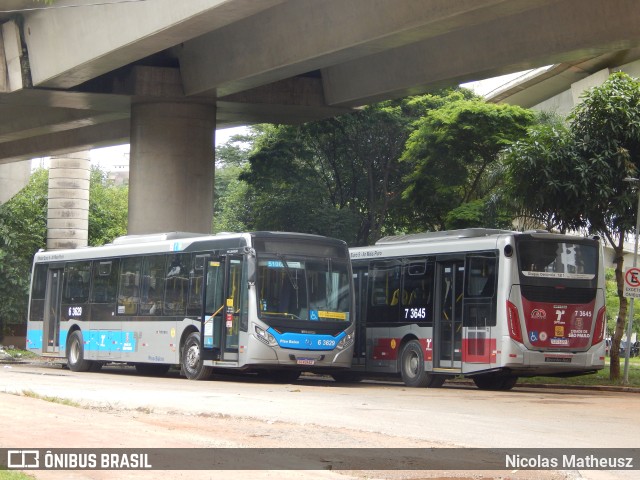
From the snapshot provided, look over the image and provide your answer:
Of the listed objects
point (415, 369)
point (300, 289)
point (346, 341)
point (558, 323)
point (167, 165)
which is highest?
point (167, 165)

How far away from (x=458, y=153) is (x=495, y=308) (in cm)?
1682

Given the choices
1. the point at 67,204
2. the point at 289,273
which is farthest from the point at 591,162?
the point at 67,204

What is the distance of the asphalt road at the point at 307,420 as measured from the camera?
10656mm

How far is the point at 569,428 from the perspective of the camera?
45.9 ft

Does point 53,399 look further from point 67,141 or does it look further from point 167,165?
point 67,141

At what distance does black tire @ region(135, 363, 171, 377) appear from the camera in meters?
27.8

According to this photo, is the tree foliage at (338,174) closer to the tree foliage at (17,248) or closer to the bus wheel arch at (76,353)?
the tree foliage at (17,248)

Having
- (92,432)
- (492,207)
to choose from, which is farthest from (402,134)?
(92,432)

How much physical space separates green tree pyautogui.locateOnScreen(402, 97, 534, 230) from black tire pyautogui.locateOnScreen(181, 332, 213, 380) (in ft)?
45.2

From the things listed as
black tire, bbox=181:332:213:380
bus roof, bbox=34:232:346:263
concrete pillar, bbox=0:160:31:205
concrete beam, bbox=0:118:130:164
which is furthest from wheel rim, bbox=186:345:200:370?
concrete pillar, bbox=0:160:31:205

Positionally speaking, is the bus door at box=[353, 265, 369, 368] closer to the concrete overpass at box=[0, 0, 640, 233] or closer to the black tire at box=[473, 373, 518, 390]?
the black tire at box=[473, 373, 518, 390]

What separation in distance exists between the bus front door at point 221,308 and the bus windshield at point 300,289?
64 centimetres

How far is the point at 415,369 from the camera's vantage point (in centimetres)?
2403

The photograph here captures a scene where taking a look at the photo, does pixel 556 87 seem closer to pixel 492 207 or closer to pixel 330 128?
pixel 330 128
